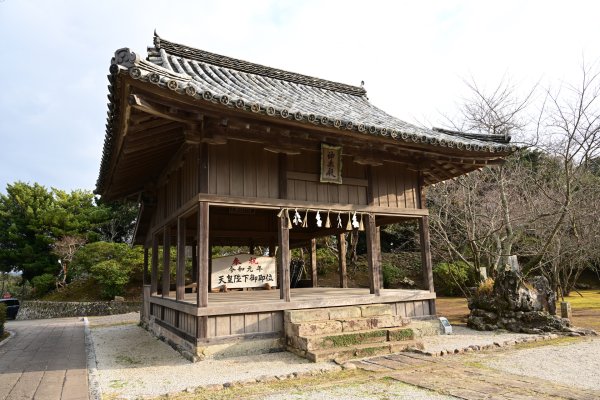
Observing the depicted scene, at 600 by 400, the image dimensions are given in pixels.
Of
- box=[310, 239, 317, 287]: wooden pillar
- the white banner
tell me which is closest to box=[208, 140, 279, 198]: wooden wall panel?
the white banner

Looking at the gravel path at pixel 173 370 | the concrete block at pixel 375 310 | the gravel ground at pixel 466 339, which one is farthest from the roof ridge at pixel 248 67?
the gravel ground at pixel 466 339

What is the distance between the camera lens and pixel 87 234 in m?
28.8

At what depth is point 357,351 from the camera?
6.81m

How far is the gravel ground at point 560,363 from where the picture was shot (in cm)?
552

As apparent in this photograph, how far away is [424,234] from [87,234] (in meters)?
26.8

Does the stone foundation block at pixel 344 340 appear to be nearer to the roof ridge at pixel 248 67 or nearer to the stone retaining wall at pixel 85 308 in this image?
the roof ridge at pixel 248 67

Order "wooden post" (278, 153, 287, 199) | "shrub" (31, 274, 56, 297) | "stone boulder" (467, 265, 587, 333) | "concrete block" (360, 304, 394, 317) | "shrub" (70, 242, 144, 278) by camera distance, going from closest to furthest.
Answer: "wooden post" (278, 153, 287, 199) < "concrete block" (360, 304, 394, 317) < "stone boulder" (467, 265, 587, 333) < "shrub" (70, 242, 144, 278) < "shrub" (31, 274, 56, 297)

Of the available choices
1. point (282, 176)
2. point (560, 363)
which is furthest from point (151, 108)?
point (560, 363)

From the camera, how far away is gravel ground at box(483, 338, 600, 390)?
5520 mm

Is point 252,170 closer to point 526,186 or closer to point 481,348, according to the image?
point 481,348

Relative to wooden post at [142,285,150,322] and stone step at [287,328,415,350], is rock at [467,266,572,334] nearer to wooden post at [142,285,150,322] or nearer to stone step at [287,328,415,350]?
stone step at [287,328,415,350]

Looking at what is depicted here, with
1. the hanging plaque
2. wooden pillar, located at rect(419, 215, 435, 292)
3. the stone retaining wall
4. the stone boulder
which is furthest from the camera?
the stone retaining wall

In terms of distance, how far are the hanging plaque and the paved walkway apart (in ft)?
18.9

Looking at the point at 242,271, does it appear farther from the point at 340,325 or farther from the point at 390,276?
A: the point at 390,276
